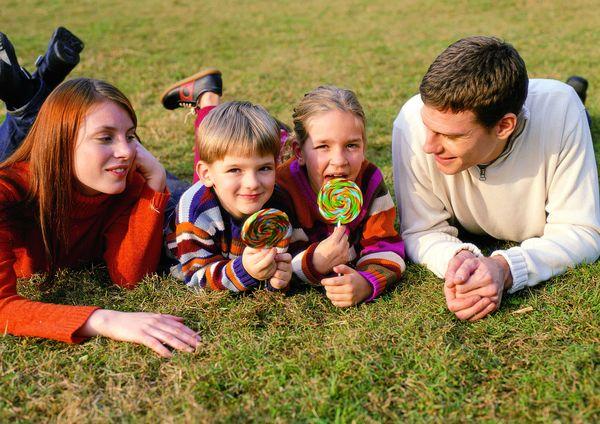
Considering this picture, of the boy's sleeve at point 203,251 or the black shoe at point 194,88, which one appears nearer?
the boy's sleeve at point 203,251

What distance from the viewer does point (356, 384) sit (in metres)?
3.02

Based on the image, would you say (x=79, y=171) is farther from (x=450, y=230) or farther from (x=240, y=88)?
(x=240, y=88)

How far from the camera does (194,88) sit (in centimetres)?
592

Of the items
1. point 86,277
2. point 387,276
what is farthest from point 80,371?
point 387,276

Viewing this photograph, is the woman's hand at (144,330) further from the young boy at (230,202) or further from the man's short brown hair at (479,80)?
the man's short brown hair at (479,80)

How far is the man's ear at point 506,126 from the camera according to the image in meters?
3.74

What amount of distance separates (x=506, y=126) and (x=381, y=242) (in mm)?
1046

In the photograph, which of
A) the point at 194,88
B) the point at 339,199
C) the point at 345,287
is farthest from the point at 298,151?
the point at 194,88

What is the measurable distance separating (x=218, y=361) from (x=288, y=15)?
47.9 feet

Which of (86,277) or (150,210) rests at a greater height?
(150,210)

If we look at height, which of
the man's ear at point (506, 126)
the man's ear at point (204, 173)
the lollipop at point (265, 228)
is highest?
the man's ear at point (506, 126)

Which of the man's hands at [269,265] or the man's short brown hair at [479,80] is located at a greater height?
the man's short brown hair at [479,80]

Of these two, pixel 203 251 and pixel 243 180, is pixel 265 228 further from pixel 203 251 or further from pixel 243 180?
pixel 203 251

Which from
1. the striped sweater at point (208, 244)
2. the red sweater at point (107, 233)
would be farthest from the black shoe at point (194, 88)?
the striped sweater at point (208, 244)
